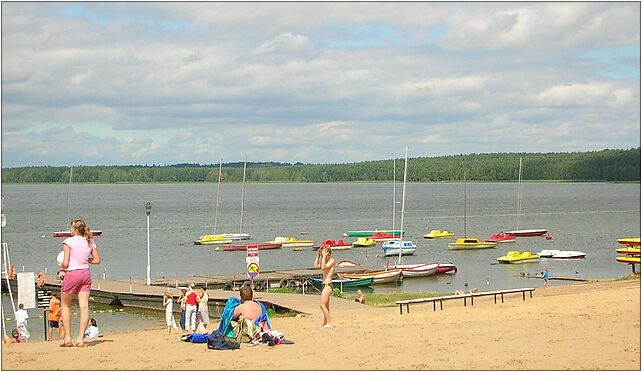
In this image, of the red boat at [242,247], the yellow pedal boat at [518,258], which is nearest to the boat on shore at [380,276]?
the yellow pedal boat at [518,258]

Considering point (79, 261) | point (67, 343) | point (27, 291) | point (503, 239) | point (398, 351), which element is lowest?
point (503, 239)

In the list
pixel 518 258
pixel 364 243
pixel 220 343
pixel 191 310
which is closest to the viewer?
pixel 220 343

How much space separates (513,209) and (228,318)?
153m

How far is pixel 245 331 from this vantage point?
15.0 m

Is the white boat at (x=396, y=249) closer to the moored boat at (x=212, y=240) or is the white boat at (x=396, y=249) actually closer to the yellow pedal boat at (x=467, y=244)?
the yellow pedal boat at (x=467, y=244)

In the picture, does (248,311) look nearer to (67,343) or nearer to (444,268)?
(67,343)

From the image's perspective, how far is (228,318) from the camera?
1545 centimetres

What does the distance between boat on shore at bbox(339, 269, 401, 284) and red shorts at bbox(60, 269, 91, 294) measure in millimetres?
38616

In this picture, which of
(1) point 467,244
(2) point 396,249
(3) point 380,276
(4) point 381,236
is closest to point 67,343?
(3) point 380,276

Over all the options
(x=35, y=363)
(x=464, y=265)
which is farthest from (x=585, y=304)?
(x=464, y=265)

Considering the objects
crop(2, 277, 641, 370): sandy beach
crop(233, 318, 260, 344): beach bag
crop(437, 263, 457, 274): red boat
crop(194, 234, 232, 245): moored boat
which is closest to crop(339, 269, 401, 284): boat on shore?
crop(437, 263, 457, 274): red boat

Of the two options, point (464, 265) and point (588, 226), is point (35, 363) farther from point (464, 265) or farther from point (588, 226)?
point (588, 226)

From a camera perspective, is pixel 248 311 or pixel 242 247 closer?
pixel 248 311

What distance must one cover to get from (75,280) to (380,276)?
1593 inches
